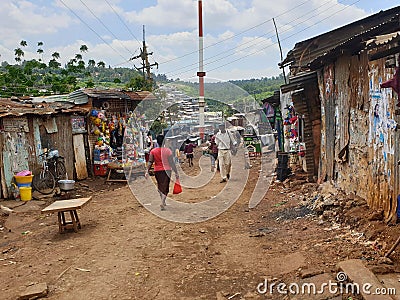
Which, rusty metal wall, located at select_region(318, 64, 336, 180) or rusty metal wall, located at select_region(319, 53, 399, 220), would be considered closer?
rusty metal wall, located at select_region(319, 53, 399, 220)

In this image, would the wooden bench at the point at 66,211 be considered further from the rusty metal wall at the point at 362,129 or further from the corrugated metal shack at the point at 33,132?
the rusty metal wall at the point at 362,129

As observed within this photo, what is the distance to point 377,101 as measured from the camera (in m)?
5.82

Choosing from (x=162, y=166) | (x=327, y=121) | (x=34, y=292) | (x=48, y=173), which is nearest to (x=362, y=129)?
(x=327, y=121)

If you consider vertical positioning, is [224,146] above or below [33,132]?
below

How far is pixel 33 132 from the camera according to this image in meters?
11.4

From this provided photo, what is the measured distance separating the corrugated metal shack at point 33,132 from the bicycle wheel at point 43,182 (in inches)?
10.6

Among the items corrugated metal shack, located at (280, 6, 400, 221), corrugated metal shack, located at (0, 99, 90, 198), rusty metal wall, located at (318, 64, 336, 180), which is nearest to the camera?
corrugated metal shack, located at (280, 6, 400, 221)

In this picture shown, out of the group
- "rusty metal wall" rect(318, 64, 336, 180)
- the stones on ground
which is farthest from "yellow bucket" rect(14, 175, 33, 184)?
"rusty metal wall" rect(318, 64, 336, 180)

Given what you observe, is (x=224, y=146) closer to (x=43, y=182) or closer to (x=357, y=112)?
(x=43, y=182)

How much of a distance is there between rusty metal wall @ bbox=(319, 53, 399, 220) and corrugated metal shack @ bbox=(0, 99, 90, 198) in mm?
8131

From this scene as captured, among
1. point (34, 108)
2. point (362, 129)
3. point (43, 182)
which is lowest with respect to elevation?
point (43, 182)

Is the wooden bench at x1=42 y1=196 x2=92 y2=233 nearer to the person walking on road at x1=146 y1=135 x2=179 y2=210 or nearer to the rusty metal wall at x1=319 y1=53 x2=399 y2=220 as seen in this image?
the person walking on road at x1=146 y1=135 x2=179 y2=210

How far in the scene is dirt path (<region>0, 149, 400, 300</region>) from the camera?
187 inches

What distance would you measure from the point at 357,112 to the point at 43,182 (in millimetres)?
9091
